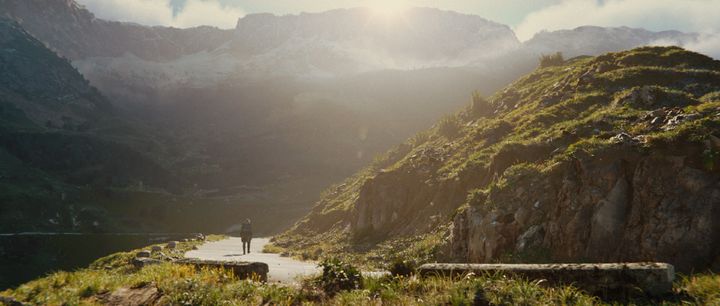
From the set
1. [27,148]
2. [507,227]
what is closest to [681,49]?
[507,227]

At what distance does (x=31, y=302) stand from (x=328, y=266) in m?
8.40

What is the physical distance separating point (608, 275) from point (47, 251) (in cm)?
10525

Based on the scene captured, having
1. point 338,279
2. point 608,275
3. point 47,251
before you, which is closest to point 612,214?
point 608,275

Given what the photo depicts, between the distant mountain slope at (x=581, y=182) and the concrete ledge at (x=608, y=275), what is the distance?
268 inches

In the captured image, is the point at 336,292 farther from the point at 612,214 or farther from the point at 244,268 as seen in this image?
the point at 612,214

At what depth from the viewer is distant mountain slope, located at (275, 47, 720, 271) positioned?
16.1m

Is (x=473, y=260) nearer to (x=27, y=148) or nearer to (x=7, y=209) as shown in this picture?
(x=7, y=209)

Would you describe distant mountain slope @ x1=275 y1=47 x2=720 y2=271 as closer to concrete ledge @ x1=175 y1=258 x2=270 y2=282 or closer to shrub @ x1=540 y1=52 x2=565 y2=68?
concrete ledge @ x1=175 y1=258 x2=270 y2=282

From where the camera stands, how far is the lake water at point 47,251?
73.8 meters

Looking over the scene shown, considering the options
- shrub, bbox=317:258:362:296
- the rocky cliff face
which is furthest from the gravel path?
the rocky cliff face

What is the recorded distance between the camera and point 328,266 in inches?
510

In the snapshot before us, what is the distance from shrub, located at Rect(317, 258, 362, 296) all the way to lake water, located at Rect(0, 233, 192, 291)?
213 feet

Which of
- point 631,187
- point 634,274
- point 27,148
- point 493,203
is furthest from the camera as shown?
point 27,148

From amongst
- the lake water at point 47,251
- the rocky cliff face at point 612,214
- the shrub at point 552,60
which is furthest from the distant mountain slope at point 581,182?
the lake water at point 47,251
